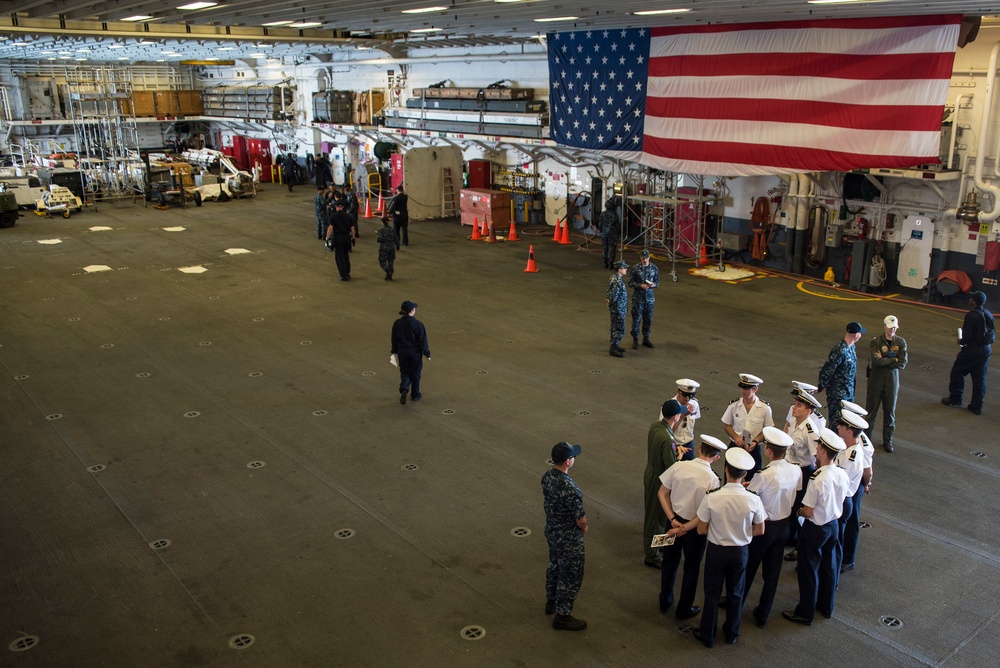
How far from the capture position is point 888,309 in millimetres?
16078

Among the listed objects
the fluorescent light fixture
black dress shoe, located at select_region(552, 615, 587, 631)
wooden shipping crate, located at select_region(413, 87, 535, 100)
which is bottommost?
black dress shoe, located at select_region(552, 615, 587, 631)

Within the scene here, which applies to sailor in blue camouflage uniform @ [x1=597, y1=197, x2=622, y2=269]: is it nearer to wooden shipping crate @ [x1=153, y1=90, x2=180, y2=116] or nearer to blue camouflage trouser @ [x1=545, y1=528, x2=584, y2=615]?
blue camouflage trouser @ [x1=545, y1=528, x2=584, y2=615]

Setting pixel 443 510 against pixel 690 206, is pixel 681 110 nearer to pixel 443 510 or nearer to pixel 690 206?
pixel 690 206

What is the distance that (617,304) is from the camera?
1283 cm

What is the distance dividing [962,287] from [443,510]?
1257cm

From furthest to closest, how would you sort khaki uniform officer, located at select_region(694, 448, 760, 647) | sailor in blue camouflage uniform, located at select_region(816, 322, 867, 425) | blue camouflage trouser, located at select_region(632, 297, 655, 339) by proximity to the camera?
blue camouflage trouser, located at select_region(632, 297, 655, 339) → sailor in blue camouflage uniform, located at select_region(816, 322, 867, 425) → khaki uniform officer, located at select_region(694, 448, 760, 647)

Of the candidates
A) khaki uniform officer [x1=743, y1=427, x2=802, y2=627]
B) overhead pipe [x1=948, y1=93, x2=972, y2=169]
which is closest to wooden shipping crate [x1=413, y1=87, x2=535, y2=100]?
overhead pipe [x1=948, y1=93, x2=972, y2=169]

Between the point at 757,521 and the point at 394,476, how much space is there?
4.42 metres

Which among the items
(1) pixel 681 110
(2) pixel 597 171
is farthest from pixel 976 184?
(2) pixel 597 171

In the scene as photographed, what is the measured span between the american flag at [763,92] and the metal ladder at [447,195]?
22.5 ft

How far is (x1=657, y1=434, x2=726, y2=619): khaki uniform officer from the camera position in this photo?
6168 millimetres

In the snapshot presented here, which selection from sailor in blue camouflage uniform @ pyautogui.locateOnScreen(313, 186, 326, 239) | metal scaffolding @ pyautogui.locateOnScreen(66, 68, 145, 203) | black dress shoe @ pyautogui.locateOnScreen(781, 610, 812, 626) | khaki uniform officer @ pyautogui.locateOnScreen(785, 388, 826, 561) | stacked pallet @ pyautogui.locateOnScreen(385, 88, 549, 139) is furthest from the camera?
metal scaffolding @ pyautogui.locateOnScreen(66, 68, 145, 203)

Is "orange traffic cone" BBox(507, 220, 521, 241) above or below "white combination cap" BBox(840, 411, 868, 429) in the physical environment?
below

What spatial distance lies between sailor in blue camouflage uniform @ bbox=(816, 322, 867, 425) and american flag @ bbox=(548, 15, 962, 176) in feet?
24.9
